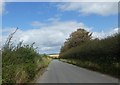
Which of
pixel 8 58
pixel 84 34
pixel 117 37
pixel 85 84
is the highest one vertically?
pixel 84 34

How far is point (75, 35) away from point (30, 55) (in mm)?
83547

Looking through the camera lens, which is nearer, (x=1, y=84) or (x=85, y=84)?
(x=1, y=84)

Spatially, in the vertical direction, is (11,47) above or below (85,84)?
above

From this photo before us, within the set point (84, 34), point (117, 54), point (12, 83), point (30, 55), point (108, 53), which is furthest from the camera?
point (84, 34)

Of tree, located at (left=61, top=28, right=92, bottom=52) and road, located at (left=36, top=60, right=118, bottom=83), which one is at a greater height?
tree, located at (left=61, top=28, right=92, bottom=52)

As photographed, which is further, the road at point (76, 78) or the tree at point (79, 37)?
the tree at point (79, 37)

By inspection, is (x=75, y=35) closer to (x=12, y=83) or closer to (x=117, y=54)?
(x=117, y=54)

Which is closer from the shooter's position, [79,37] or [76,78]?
[76,78]

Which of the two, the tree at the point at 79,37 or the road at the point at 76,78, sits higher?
the tree at the point at 79,37

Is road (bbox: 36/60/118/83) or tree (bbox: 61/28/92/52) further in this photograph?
tree (bbox: 61/28/92/52)

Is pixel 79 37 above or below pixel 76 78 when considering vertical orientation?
above

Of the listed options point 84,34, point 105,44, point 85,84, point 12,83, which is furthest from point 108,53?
point 84,34

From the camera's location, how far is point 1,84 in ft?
45.6

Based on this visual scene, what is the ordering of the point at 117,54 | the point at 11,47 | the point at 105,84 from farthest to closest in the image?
the point at 117,54, the point at 105,84, the point at 11,47
